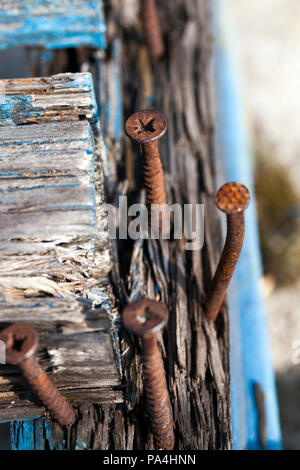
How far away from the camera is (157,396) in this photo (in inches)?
67.4

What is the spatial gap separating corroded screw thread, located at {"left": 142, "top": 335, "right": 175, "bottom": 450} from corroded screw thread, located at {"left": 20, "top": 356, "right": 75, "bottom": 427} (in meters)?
0.35

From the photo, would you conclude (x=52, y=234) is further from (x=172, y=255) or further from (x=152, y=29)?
(x=152, y=29)

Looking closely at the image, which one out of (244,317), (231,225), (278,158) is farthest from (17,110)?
(278,158)

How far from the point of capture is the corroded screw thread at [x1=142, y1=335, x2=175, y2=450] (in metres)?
1.57

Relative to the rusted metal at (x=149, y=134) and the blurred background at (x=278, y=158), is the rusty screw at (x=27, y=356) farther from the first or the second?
the blurred background at (x=278, y=158)

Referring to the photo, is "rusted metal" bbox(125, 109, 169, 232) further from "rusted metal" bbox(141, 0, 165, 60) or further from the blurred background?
the blurred background

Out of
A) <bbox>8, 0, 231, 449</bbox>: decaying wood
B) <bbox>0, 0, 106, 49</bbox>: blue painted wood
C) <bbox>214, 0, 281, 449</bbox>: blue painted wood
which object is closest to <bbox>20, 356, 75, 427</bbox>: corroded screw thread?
<bbox>8, 0, 231, 449</bbox>: decaying wood

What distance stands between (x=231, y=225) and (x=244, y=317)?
3.62ft

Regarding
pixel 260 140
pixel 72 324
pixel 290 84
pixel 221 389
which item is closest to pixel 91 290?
pixel 72 324

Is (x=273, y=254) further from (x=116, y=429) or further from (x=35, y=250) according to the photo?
(x=35, y=250)

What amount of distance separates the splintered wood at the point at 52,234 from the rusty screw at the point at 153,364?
152 millimetres

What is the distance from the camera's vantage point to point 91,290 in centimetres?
191

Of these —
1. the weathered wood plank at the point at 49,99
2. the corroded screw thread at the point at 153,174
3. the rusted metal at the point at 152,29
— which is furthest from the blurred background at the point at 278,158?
the weathered wood plank at the point at 49,99

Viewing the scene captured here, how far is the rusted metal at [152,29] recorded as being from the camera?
3.06m
